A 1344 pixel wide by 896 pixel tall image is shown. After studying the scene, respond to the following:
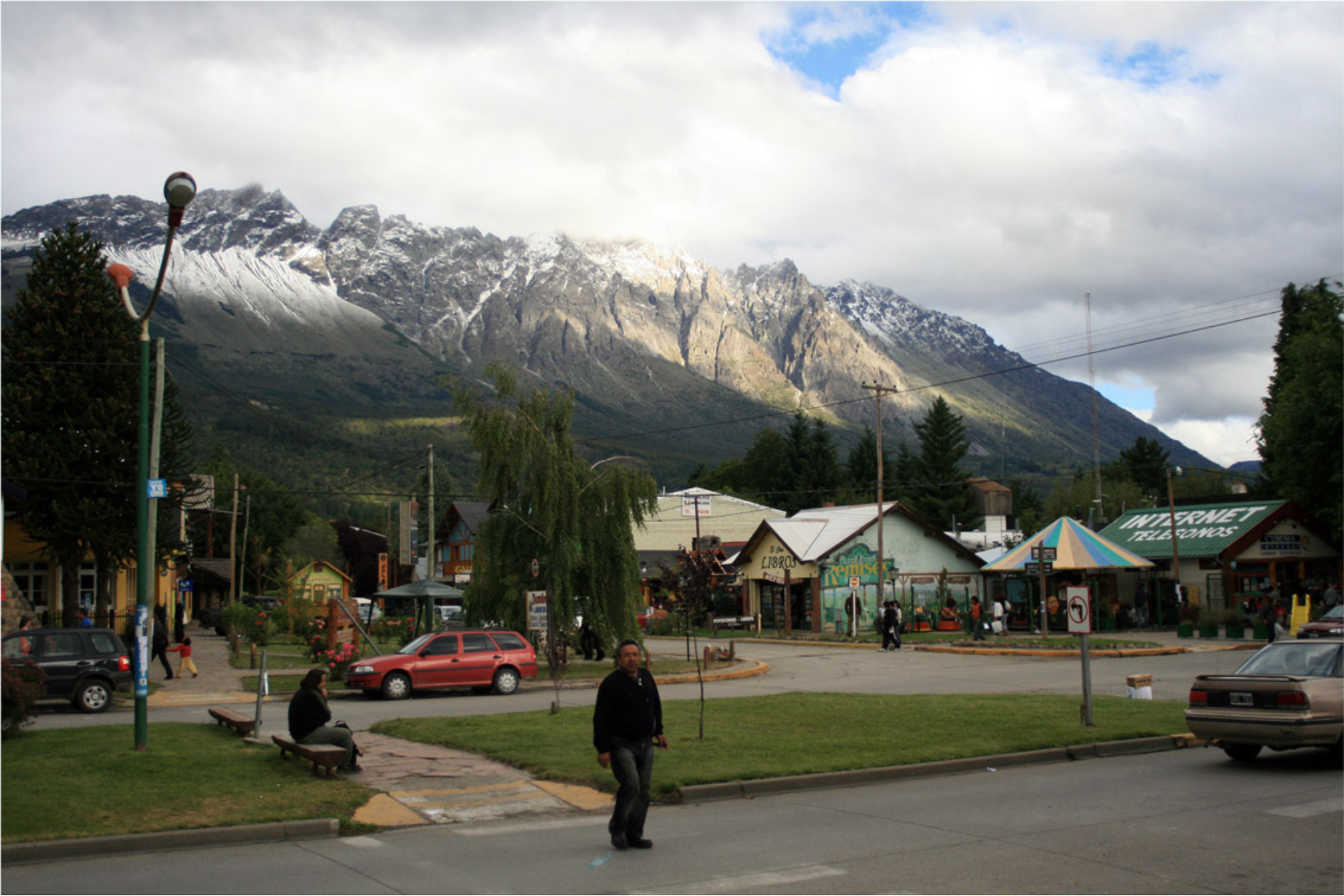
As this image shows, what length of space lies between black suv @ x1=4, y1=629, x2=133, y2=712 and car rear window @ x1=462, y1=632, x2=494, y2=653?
6795 millimetres

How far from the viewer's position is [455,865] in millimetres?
8594

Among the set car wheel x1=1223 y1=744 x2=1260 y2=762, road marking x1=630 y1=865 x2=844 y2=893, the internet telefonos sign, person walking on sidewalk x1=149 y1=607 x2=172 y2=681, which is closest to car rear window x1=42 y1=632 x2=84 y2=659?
person walking on sidewalk x1=149 y1=607 x2=172 y2=681

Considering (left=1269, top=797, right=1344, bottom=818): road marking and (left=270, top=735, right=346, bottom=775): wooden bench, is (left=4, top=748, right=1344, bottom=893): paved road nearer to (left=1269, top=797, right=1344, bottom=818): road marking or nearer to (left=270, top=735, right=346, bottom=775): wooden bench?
(left=1269, top=797, right=1344, bottom=818): road marking

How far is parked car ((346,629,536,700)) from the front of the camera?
2384 centimetres

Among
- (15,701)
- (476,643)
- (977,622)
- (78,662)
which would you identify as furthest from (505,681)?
(977,622)

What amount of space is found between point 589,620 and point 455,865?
21224 mm

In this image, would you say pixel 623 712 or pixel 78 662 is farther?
pixel 78 662

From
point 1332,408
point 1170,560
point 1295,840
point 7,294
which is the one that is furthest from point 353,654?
point 7,294

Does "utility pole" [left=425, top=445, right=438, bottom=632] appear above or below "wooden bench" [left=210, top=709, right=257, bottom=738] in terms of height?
above

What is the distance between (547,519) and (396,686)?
21.1ft

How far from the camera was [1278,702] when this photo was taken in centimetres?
1205

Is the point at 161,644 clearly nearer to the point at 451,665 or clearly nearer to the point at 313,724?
the point at 451,665

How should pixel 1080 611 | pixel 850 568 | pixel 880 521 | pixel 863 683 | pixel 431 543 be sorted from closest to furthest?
pixel 1080 611 → pixel 863 683 → pixel 431 543 → pixel 880 521 → pixel 850 568

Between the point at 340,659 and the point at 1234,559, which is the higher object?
the point at 1234,559
